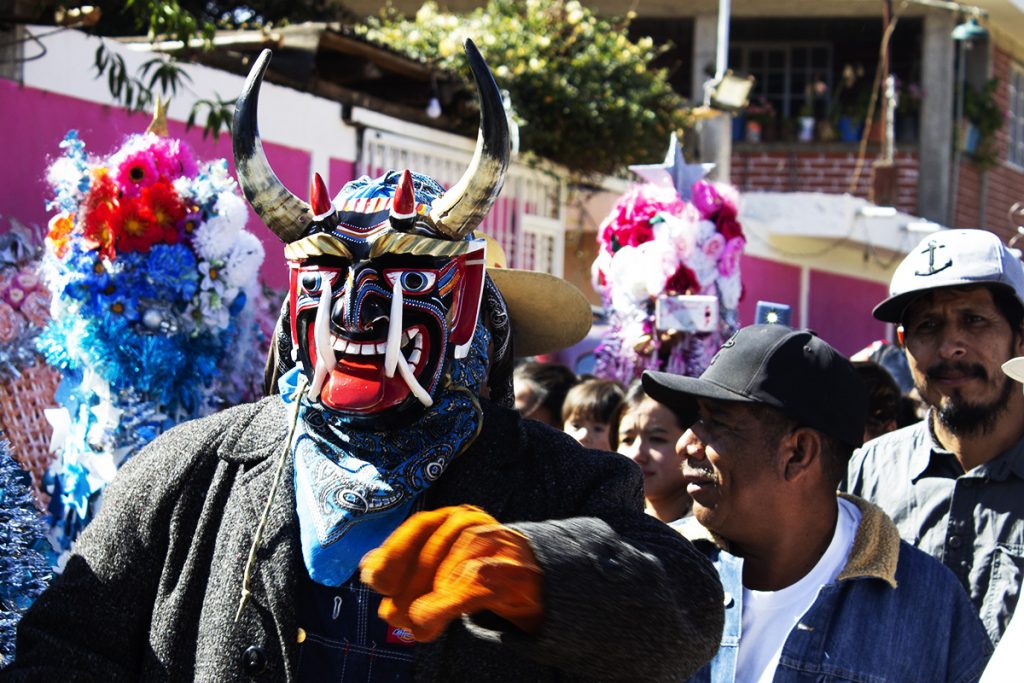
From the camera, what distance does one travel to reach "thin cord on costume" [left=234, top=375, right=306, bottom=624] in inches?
80.5

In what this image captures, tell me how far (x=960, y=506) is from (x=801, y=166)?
43.7ft

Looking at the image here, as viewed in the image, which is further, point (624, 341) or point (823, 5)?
point (823, 5)

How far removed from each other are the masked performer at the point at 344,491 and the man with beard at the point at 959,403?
1463 mm

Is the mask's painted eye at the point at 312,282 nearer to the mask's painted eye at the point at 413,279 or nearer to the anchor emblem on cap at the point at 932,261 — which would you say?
the mask's painted eye at the point at 413,279

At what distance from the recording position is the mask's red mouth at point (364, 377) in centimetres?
209

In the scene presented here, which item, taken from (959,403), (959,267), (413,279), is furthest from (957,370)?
(413,279)

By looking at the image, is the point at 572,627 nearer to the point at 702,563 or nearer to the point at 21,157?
the point at 702,563

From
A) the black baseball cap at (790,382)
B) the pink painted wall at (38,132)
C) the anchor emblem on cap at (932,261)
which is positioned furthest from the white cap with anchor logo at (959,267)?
the pink painted wall at (38,132)

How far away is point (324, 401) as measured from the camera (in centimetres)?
212

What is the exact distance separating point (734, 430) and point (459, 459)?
732 millimetres

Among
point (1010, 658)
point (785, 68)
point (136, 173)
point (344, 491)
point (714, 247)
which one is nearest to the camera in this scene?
point (1010, 658)

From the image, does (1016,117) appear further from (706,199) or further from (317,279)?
(317,279)

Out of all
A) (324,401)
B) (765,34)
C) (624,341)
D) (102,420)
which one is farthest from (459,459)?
(765,34)

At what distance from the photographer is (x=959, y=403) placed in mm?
3389
